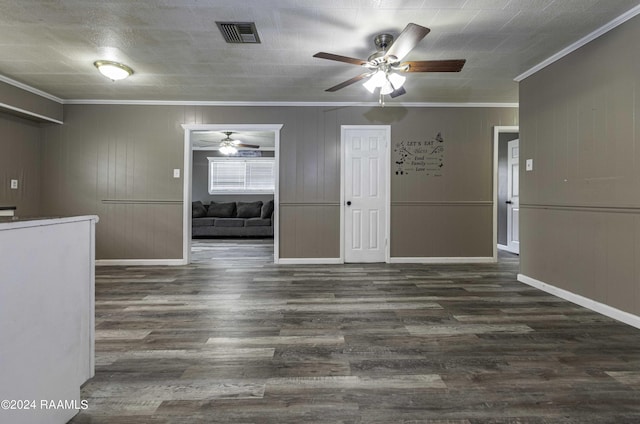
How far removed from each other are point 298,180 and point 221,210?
4039mm

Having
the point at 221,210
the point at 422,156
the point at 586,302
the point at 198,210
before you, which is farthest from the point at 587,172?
the point at 198,210

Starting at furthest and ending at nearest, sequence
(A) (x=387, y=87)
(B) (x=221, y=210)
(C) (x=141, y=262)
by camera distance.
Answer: (B) (x=221, y=210)
(C) (x=141, y=262)
(A) (x=387, y=87)

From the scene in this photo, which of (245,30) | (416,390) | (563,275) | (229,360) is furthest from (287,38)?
(563,275)

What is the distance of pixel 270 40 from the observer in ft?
9.23

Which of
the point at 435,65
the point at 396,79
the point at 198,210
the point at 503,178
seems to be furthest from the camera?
the point at 198,210

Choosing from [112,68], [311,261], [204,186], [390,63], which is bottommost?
[311,261]

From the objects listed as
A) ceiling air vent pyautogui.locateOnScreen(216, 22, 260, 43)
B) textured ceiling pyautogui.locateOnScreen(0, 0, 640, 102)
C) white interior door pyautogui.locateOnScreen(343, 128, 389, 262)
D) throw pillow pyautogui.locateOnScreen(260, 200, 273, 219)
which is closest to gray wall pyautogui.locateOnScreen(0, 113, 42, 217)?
textured ceiling pyautogui.locateOnScreen(0, 0, 640, 102)

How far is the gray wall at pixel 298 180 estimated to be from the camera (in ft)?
15.0

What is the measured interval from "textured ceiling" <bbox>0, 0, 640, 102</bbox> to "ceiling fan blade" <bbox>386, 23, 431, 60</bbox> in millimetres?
250

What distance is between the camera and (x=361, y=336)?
7.12 feet

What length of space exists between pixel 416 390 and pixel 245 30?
2.83 metres

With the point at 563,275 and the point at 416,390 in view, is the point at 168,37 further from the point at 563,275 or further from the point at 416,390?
the point at 563,275

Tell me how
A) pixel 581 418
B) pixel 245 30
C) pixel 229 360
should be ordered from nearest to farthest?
pixel 581 418 < pixel 229 360 < pixel 245 30

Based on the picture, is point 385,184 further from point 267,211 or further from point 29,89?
→ point 29,89
